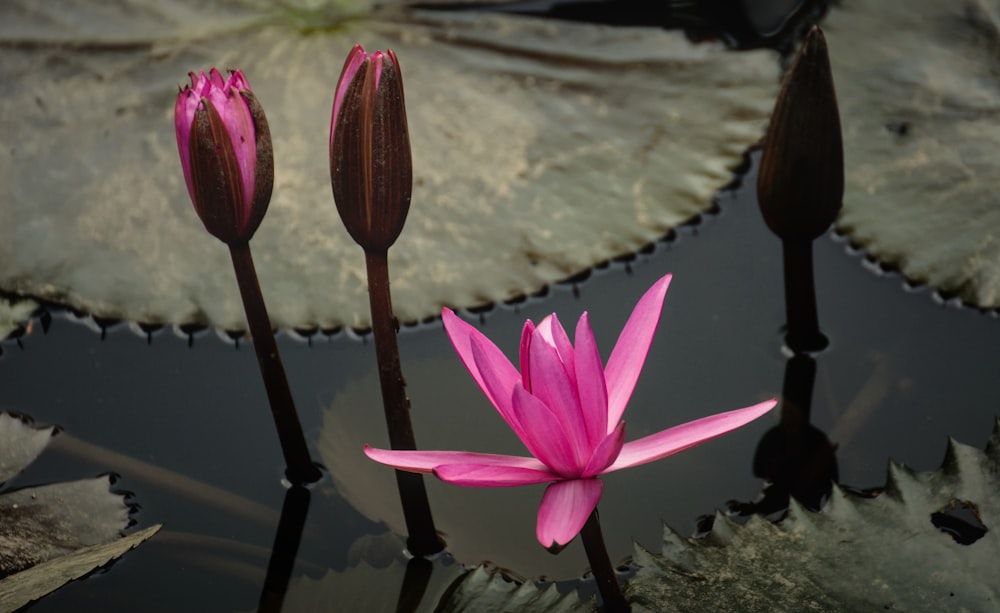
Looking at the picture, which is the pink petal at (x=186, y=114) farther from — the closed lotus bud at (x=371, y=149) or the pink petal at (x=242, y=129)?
the closed lotus bud at (x=371, y=149)

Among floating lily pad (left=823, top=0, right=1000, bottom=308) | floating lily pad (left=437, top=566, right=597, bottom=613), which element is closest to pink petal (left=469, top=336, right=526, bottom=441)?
floating lily pad (left=437, top=566, right=597, bottom=613)

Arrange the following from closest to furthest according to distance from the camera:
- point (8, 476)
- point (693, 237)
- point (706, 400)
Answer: point (8, 476) < point (706, 400) < point (693, 237)

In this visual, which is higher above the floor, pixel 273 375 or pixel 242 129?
pixel 242 129

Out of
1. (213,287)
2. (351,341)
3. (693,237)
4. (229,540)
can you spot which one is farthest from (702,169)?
(229,540)

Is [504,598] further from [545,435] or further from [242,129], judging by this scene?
[242,129]

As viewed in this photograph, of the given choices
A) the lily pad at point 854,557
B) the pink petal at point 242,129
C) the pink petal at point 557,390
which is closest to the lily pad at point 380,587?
the lily pad at point 854,557

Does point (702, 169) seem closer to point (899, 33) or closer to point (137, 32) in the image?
point (899, 33)

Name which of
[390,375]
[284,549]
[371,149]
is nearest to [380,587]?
[284,549]

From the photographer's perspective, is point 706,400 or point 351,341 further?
point 351,341
